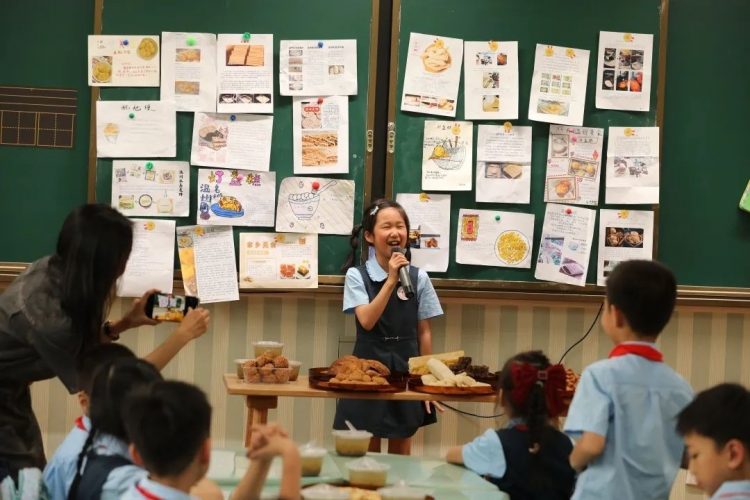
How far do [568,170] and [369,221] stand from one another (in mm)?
1027

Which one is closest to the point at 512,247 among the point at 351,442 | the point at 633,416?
the point at 351,442

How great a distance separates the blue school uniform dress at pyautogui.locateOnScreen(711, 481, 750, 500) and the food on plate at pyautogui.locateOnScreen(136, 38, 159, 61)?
3207 millimetres

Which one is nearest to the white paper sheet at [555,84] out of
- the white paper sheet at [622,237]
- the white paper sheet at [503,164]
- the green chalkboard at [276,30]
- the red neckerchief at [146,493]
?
the white paper sheet at [503,164]

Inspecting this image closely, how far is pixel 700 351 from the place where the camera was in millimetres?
4746

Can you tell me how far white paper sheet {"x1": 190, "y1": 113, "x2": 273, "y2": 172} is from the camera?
4.40m

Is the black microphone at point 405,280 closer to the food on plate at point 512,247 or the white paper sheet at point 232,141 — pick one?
the food on plate at point 512,247

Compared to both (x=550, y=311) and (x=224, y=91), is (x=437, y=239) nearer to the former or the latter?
(x=550, y=311)

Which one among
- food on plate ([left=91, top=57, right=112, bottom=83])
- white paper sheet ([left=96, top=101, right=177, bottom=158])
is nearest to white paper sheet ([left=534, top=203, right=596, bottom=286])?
white paper sheet ([left=96, top=101, right=177, bottom=158])

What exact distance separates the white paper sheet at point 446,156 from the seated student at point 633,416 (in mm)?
1919

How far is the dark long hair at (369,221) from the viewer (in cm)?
421

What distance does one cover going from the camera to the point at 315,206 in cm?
446

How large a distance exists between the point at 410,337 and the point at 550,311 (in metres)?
0.84

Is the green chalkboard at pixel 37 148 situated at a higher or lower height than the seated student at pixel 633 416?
→ higher

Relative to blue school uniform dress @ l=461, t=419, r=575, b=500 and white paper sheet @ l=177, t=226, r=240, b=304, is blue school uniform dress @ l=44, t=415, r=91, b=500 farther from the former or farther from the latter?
white paper sheet @ l=177, t=226, r=240, b=304
